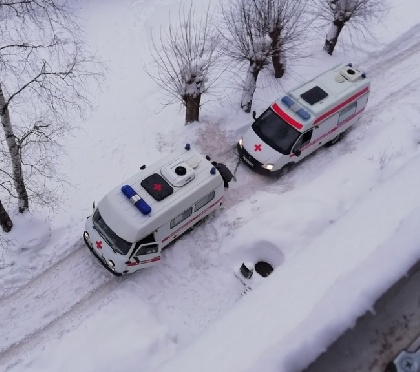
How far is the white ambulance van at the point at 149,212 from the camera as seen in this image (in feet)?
50.3

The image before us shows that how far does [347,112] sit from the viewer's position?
63.8 feet

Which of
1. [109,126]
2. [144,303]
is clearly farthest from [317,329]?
[109,126]

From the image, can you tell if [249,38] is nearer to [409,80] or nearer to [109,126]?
[109,126]

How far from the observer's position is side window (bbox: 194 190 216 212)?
16453mm

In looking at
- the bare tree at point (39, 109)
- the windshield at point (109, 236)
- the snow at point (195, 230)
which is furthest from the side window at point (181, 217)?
the bare tree at point (39, 109)

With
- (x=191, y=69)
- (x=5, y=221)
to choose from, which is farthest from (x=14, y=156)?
(x=191, y=69)

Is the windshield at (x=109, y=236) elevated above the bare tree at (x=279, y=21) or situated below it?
below

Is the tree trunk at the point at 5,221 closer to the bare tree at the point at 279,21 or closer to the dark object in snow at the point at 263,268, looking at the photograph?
the dark object in snow at the point at 263,268

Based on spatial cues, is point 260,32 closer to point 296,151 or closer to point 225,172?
point 296,151

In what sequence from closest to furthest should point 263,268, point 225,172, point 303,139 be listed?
point 263,268 < point 225,172 < point 303,139

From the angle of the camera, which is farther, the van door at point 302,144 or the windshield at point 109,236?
the van door at point 302,144

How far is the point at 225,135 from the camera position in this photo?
20.3m

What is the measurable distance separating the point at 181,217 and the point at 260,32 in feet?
24.7

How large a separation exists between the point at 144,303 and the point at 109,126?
801 cm
